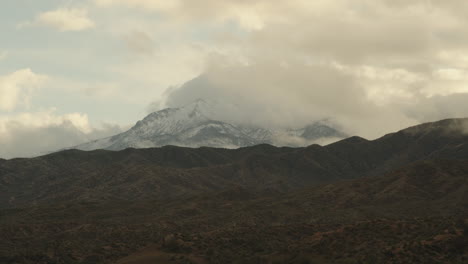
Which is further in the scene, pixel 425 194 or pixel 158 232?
pixel 425 194

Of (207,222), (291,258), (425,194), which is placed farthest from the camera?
(425,194)

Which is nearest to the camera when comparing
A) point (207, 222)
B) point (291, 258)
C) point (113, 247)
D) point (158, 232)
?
point (291, 258)

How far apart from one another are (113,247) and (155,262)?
1700 centimetres

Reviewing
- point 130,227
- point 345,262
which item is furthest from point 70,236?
point 345,262

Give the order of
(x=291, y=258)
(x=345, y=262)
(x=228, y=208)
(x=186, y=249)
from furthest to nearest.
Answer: (x=228, y=208)
(x=186, y=249)
(x=291, y=258)
(x=345, y=262)

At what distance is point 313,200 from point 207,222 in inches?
2165

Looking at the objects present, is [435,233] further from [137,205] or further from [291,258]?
[137,205]

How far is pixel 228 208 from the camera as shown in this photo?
565 feet

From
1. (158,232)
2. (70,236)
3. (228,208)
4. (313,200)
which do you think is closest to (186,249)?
(158,232)

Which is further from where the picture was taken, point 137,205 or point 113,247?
point 137,205

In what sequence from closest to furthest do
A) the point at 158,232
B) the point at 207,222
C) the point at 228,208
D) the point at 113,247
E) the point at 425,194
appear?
1. the point at 113,247
2. the point at 158,232
3. the point at 207,222
4. the point at 228,208
5. the point at 425,194

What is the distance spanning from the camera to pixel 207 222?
137 meters

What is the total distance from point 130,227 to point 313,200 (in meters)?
83.0

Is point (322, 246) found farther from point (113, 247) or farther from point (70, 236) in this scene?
point (70, 236)
